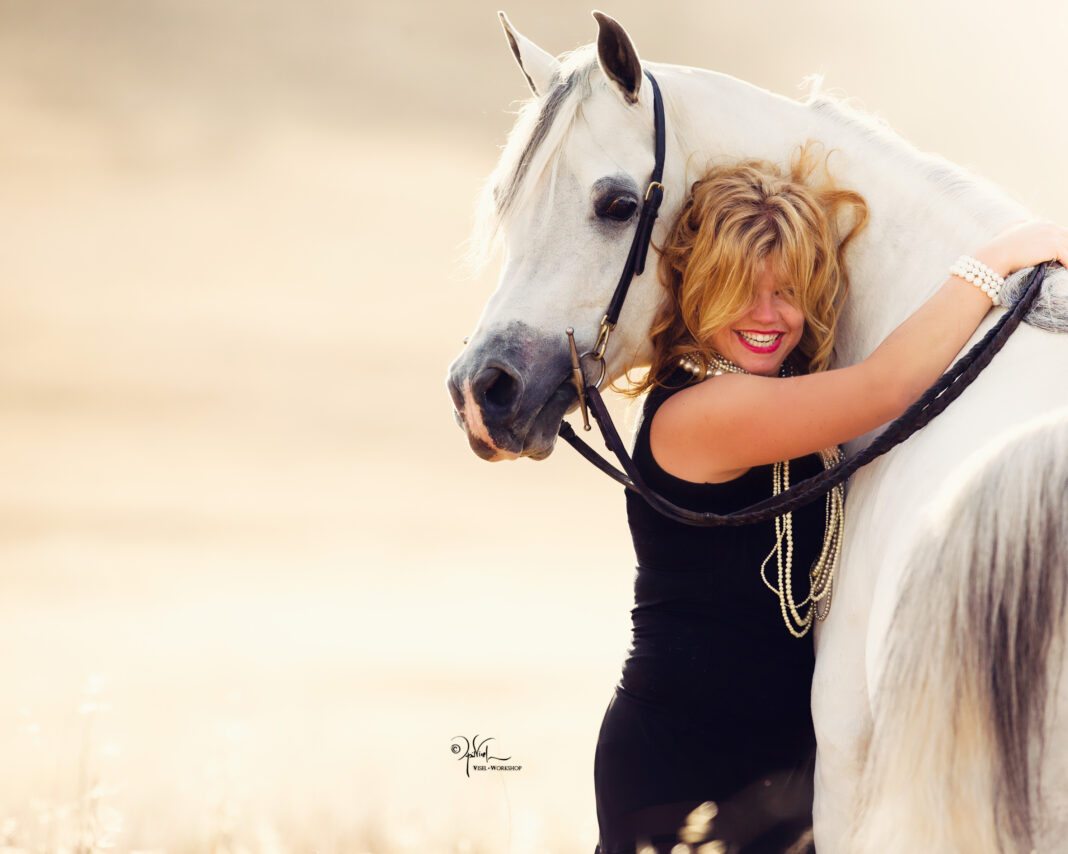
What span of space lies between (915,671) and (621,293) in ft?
4.07

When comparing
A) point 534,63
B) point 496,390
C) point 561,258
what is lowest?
point 496,390

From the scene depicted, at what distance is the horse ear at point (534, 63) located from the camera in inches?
93.4

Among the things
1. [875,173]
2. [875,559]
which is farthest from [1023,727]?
[875,173]

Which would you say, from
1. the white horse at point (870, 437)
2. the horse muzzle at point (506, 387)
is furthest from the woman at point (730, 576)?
the horse muzzle at point (506, 387)

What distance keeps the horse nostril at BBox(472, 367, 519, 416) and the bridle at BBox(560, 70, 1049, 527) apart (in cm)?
15

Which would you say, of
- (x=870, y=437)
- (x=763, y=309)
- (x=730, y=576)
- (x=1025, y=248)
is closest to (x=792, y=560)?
(x=730, y=576)

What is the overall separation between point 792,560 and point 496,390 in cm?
71

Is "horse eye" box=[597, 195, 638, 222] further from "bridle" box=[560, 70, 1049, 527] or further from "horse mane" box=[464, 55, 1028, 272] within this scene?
"horse mane" box=[464, 55, 1028, 272]

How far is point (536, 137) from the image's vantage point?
2.26 m

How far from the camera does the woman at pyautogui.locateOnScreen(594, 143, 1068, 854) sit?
1978 millimetres

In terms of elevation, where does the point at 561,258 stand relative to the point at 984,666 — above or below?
above

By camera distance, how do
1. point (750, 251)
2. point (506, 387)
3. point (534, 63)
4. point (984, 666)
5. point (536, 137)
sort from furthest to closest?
point (534, 63), point (536, 137), point (506, 387), point (750, 251), point (984, 666)

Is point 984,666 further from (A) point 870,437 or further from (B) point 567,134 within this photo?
(B) point 567,134

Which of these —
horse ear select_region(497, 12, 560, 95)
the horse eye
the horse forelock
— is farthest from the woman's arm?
horse ear select_region(497, 12, 560, 95)
